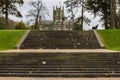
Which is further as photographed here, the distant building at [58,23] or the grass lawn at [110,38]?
the distant building at [58,23]

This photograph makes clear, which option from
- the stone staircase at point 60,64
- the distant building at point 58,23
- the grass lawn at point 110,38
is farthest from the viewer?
the distant building at point 58,23

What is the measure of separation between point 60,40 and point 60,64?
12159 mm

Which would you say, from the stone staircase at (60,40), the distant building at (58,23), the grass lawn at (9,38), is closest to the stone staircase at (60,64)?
the stone staircase at (60,40)

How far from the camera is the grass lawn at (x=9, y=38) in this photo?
1123 inches

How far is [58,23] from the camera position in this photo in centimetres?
7038

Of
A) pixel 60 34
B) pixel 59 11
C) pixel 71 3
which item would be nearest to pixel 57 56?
pixel 60 34

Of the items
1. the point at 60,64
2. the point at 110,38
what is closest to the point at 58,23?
the point at 110,38

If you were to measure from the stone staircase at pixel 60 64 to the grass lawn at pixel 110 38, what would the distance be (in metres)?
8.98

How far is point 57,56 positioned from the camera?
775 inches

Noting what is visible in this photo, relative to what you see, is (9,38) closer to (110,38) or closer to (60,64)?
(110,38)

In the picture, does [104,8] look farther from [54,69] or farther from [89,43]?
[54,69]

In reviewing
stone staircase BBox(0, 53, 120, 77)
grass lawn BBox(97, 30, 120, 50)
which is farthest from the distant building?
stone staircase BBox(0, 53, 120, 77)

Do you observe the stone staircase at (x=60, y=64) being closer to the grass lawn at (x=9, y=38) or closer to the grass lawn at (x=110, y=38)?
the grass lawn at (x=9, y=38)

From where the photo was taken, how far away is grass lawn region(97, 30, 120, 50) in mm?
28772
